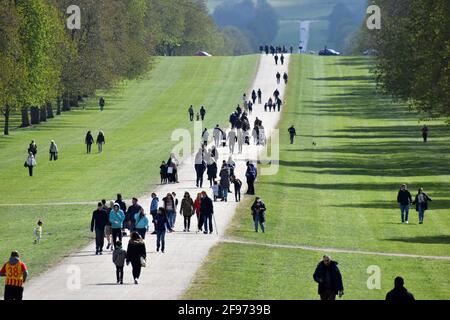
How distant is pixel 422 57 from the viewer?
89875mm

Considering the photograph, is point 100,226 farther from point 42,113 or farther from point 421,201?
point 42,113

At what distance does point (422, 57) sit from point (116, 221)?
4692cm

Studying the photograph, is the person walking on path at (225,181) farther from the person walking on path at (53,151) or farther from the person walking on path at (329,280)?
the person walking on path at (329,280)

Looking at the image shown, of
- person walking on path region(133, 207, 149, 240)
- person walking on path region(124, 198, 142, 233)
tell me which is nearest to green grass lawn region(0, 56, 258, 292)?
person walking on path region(124, 198, 142, 233)

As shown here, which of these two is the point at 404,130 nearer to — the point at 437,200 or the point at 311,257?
the point at 437,200

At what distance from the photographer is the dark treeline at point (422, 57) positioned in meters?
81.2

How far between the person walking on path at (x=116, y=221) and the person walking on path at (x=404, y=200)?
16319mm

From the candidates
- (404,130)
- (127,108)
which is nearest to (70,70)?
(127,108)

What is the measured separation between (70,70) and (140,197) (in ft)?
191

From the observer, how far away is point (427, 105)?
8644 cm

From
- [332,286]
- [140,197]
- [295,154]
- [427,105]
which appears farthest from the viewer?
[295,154]

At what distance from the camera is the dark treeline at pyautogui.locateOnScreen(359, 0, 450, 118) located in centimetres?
8119

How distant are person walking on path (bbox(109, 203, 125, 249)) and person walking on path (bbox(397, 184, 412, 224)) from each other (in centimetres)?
1632

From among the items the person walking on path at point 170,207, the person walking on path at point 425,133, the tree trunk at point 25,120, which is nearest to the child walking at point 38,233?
the person walking on path at point 170,207
